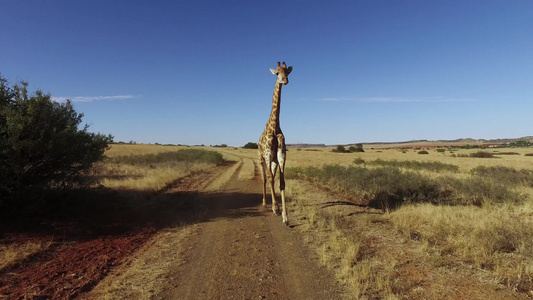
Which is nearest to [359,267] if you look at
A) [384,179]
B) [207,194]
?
[384,179]

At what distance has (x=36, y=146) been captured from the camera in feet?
26.7

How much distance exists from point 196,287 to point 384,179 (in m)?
10.9

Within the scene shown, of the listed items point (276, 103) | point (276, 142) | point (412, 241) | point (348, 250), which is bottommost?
point (412, 241)

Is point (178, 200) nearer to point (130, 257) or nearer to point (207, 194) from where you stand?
point (207, 194)

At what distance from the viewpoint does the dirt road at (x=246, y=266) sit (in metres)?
4.61

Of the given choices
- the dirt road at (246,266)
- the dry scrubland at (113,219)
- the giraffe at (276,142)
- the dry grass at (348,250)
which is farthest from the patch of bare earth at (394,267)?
the dry scrubland at (113,219)

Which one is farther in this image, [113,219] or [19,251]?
[113,219]

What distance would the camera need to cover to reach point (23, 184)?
7984mm

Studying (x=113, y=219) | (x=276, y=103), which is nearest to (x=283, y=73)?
(x=276, y=103)

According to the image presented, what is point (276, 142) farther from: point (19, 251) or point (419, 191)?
point (19, 251)

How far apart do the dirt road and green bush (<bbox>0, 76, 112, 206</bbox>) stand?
4.95m

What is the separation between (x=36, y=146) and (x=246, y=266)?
7.11 meters

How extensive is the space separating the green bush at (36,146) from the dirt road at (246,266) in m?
4.95

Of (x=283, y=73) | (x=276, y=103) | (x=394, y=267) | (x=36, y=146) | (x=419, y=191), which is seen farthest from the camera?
(x=419, y=191)
